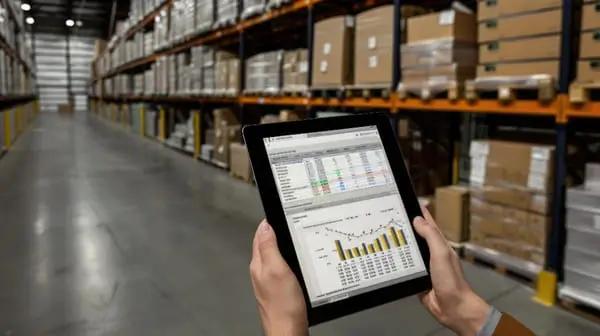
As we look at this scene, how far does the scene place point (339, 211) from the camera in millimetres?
901

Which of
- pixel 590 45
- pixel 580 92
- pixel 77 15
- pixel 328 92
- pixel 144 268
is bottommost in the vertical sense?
pixel 144 268

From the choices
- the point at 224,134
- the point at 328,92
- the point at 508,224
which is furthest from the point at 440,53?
the point at 224,134

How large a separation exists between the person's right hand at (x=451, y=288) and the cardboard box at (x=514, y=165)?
2309 millimetres

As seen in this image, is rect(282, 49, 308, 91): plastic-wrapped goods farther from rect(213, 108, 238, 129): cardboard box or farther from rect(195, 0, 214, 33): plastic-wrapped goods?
rect(195, 0, 214, 33): plastic-wrapped goods

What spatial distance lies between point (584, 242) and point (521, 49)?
3.89 feet

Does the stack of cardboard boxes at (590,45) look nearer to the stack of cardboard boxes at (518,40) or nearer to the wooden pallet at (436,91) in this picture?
the stack of cardboard boxes at (518,40)

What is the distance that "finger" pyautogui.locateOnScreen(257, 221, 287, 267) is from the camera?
80 cm

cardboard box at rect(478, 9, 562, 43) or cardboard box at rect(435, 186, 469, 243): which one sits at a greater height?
cardboard box at rect(478, 9, 562, 43)

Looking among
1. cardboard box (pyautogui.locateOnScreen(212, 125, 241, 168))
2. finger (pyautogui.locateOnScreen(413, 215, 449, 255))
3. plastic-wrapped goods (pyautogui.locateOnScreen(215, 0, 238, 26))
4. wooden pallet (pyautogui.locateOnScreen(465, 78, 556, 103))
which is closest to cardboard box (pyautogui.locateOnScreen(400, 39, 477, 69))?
wooden pallet (pyautogui.locateOnScreen(465, 78, 556, 103))

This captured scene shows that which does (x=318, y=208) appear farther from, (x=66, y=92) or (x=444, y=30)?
(x=66, y=92)

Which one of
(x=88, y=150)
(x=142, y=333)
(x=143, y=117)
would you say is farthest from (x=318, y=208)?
(x=143, y=117)

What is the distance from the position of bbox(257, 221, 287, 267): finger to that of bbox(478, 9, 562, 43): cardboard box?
2.68 m

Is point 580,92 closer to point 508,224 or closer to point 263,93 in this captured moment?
point 508,224

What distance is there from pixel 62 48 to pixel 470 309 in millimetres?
32822
